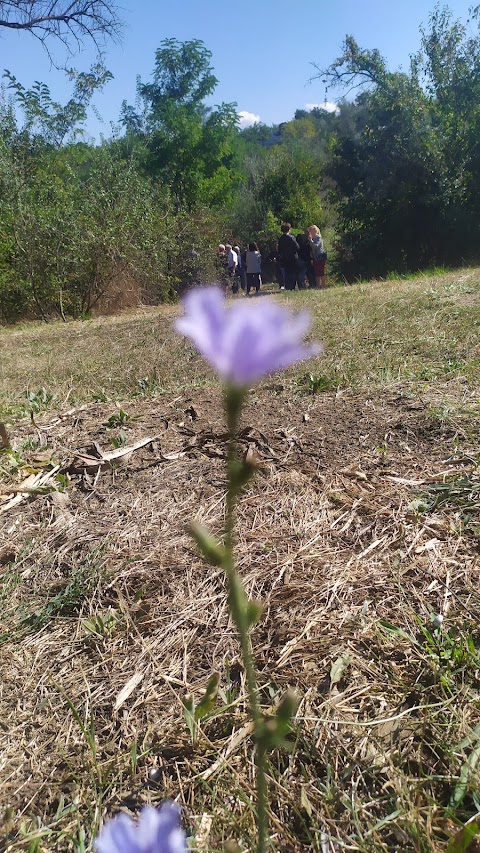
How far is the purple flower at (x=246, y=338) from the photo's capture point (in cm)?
46

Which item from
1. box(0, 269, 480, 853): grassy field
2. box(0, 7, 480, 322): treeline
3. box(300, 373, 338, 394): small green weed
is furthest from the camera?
box(0, 7, 480, 322): treeline

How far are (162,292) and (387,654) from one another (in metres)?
12.4

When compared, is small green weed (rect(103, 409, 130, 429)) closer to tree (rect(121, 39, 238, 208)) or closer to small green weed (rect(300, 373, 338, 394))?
small green weed (rect(300, 373, 338, 394))

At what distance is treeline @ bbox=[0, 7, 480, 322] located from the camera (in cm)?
1066

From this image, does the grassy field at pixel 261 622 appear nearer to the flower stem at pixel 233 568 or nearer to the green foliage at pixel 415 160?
the flower stem at pixel 233 568

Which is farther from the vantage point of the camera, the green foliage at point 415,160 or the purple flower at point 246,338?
the green foliage at point 415,160

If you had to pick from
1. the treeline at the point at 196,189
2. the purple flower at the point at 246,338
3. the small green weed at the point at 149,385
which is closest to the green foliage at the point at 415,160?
the treeline at the point at 196,189

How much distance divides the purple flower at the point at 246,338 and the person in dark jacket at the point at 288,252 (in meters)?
11.4

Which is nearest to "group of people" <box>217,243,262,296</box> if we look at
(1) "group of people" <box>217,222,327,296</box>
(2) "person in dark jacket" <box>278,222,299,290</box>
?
(1) "group of people" <box>217,222,327,296</box>

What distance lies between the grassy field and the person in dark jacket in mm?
9252

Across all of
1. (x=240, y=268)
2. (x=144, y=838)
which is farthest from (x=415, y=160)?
(x=144, y=838)

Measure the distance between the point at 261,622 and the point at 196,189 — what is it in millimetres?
25080

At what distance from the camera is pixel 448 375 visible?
2.97m

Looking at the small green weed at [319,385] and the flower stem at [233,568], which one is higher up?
the flower stem at [233,568]
